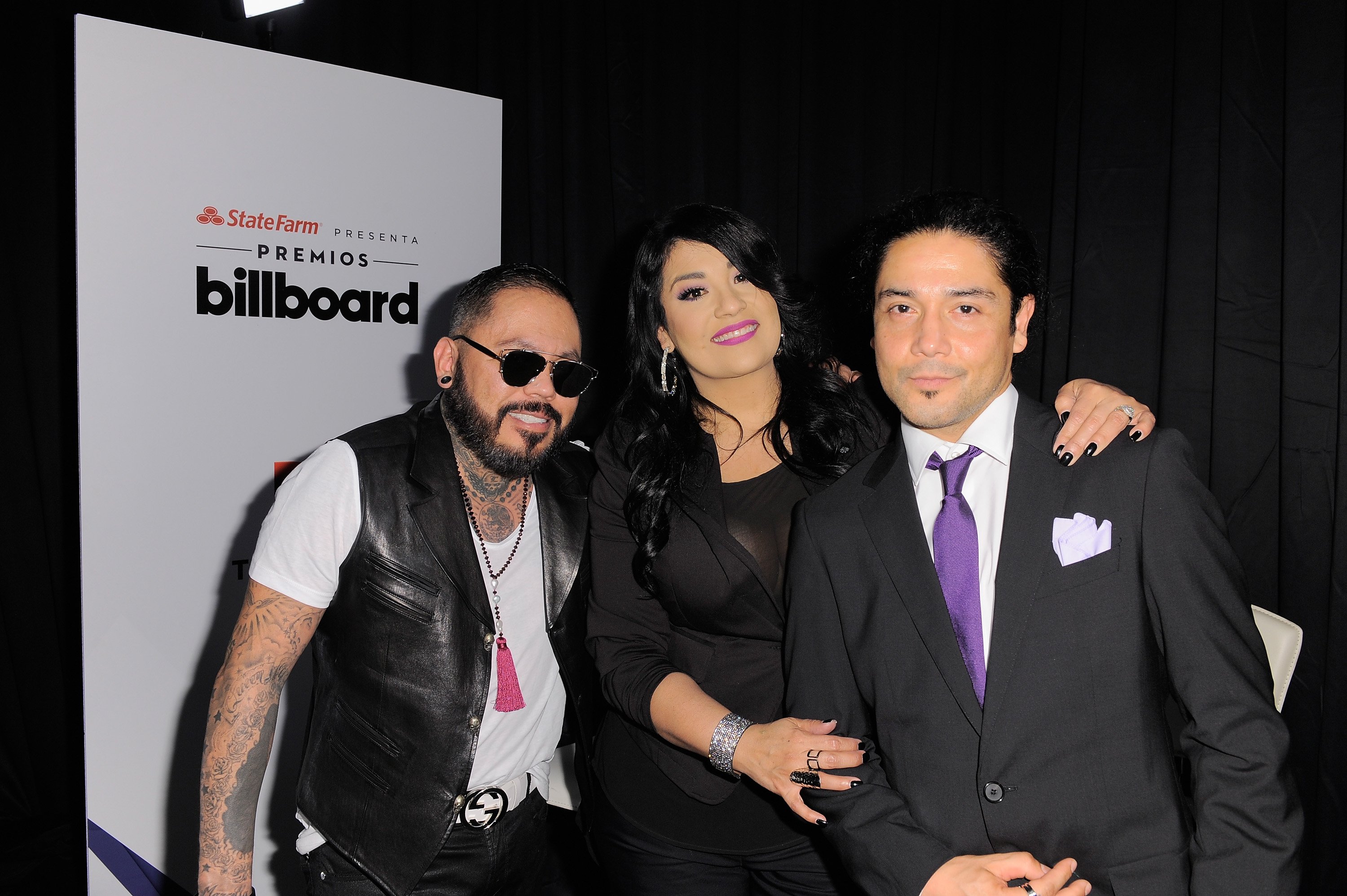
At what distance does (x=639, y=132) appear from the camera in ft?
12.8

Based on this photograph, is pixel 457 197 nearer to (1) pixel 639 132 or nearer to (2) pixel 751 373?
(1) pixel 639 132

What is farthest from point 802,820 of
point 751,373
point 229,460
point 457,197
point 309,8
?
point 309,8

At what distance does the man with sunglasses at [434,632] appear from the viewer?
181cm

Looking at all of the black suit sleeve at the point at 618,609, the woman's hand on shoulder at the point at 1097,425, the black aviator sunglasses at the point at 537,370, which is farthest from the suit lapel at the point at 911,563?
the black aviator sunglasses at the point at 537,370

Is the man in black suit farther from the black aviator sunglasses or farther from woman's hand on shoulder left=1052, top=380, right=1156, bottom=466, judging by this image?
the black aviator sunglasses

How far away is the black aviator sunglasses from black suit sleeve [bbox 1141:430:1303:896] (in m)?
1.19

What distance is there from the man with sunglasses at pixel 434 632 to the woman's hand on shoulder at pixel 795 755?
531 millimetres

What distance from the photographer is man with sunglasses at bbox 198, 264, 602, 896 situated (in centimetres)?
181

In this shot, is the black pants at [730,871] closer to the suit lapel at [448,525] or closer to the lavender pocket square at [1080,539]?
the suit lapel at [448,525]

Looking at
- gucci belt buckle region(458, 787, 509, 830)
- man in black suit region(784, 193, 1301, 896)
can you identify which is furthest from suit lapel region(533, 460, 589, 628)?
man in black suit region(784, 193, 1301, 896)

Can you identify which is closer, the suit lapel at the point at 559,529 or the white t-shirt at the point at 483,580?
the white t-shirt at the point at 483,580

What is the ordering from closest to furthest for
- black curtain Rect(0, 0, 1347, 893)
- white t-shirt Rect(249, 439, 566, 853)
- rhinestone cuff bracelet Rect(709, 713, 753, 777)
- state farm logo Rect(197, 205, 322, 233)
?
1. rhinestone cuff bracelet Rect(709, 713, 753, 777)
2. white t-shirt Rect(249, 439, 566, 853)
3. state farm logo Rect(197, 205, 322, 233)
4. black curtain Rect(0, 0, 1347, 893)

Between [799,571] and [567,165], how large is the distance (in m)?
2.74

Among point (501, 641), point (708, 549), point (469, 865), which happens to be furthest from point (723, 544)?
point (469, 865)
